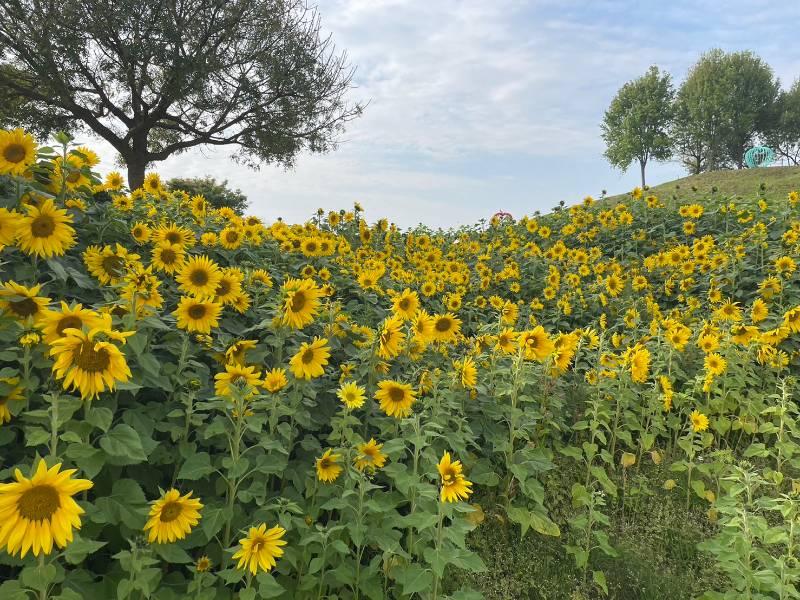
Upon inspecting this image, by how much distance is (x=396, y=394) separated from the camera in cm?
290

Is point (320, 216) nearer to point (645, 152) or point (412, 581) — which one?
point (412, 581)

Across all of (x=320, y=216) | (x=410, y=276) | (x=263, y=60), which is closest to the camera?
(x=410, y=276)

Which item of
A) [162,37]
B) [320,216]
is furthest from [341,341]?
[162,37]

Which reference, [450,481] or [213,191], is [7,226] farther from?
[213,191]

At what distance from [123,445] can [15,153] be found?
1921mm

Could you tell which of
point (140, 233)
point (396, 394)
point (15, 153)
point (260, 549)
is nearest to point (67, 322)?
point (260, 549)

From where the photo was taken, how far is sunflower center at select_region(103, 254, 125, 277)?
3186mm

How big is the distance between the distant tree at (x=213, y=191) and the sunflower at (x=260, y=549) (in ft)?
66.0

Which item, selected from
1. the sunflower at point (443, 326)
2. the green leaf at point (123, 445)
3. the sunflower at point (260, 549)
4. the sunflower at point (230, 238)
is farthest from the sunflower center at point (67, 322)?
the sunflower at point (230, 238)

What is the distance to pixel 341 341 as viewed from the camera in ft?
13.6

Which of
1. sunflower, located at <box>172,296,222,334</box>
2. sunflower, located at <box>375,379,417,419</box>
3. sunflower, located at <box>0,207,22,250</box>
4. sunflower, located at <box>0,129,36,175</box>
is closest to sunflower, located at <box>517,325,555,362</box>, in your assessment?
sunflower, located at <box>375,379,417,419</box>

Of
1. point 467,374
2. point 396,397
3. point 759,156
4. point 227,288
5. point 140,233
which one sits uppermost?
point 759,156

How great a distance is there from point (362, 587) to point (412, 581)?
14.0 inches

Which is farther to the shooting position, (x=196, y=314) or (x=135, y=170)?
(x=135, y=170)
